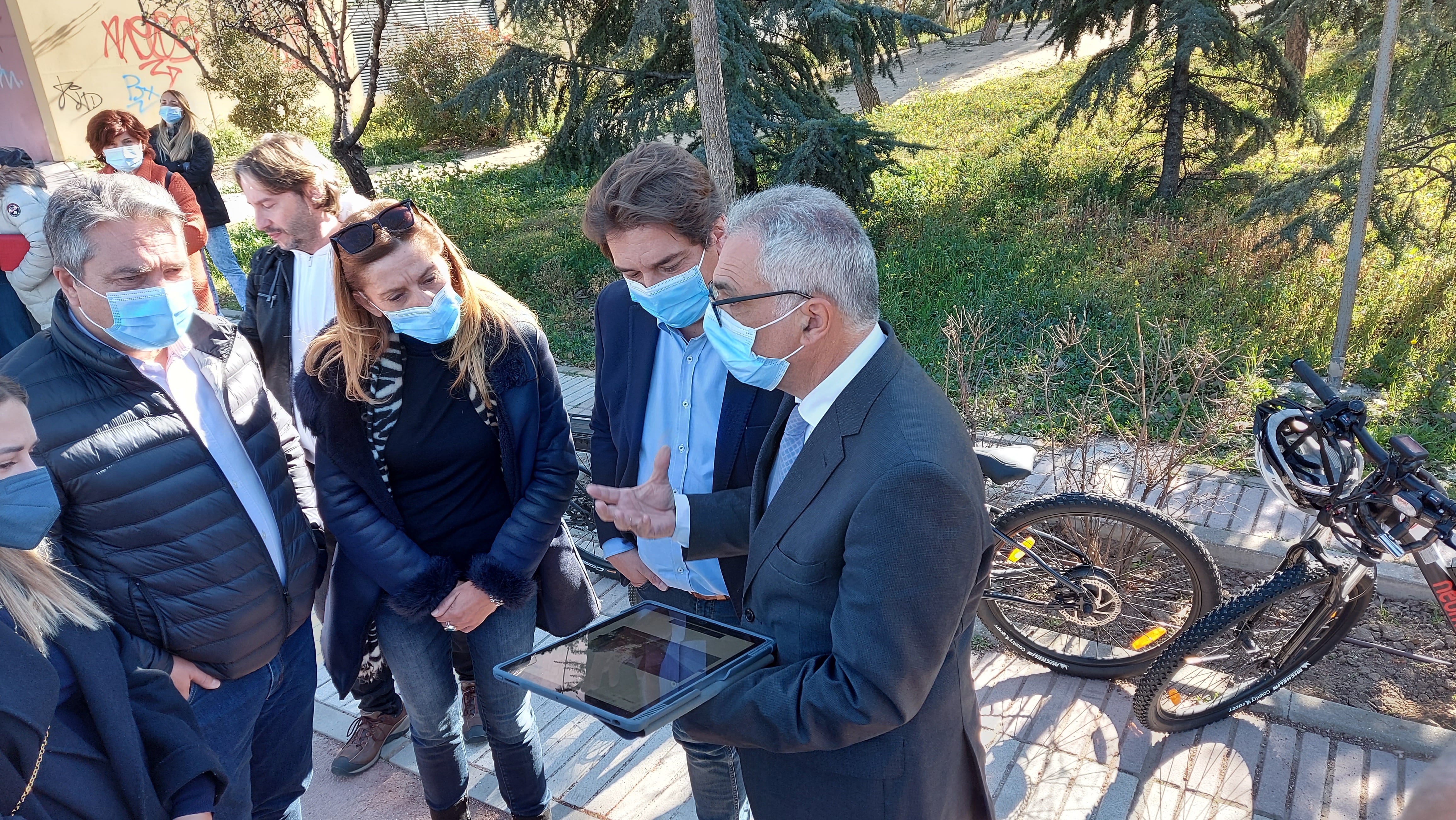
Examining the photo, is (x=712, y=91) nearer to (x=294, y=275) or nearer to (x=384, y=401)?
(x=294, y=275)

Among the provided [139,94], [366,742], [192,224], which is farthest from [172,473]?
[139,94]

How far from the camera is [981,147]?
42.7ft

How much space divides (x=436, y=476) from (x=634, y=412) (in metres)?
0.58

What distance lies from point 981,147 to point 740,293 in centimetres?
1241

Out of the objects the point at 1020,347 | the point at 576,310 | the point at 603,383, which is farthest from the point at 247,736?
the point at 576,310

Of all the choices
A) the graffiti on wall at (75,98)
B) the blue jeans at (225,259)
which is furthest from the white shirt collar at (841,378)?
the graffiti on wall at (75,98)

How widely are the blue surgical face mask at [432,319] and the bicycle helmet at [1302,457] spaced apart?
2.41 m

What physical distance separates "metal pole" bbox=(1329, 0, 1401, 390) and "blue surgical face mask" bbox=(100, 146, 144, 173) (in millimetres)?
7257

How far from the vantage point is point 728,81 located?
26.8 ft

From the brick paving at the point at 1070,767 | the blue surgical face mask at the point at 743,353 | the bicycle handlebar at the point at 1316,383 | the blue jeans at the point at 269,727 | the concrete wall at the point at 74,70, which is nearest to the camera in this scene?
the blue surgical face mask at the point at 743,353

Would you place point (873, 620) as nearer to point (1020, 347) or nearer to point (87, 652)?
point (87, 652)

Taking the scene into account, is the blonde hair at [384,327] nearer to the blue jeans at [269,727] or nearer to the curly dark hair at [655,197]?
the curly dark hair at [655,197]

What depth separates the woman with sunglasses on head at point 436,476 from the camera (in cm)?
240

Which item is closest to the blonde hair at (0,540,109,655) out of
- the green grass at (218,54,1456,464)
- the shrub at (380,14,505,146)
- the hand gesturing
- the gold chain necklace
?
the gold chain necklace
